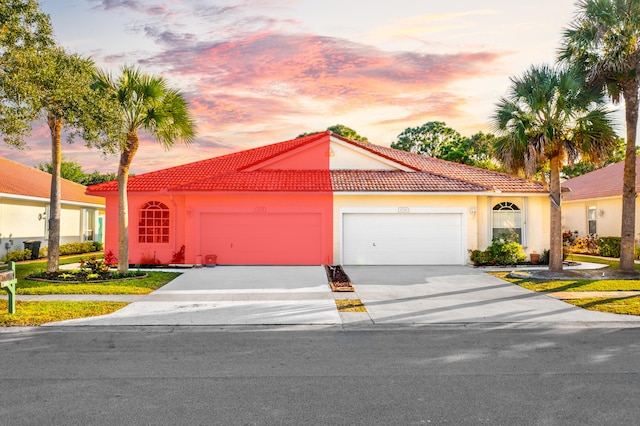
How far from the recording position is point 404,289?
14.3 meters

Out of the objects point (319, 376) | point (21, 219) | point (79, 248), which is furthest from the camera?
point (79, 248)

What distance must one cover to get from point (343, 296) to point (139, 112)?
8.78m

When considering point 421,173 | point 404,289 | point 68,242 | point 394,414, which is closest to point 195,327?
point 394,414

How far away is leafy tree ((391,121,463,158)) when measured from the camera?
50219 millimetres

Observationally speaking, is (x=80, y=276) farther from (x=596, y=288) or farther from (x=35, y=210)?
(x=596, y=288)

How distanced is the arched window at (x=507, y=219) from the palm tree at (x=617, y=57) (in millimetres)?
4687

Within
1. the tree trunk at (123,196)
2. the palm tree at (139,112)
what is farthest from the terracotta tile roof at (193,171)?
the palm tree at (139,112)

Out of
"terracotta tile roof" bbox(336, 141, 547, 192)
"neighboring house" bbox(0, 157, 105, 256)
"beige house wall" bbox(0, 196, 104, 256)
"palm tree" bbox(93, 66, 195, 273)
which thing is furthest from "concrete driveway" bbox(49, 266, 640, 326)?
"neighboring house" bbox(0, 157, 105, 256)

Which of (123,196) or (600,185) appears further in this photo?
A: (600,185)

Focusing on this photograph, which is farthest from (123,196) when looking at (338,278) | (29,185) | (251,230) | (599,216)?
(599,216)

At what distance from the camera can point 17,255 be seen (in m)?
22.7

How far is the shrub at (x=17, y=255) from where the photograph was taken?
73.4 ft

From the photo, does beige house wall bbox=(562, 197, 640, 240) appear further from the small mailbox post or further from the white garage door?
the small mailbox post

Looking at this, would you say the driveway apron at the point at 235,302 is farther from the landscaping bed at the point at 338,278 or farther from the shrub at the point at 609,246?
the shrub at the point at 609,246
